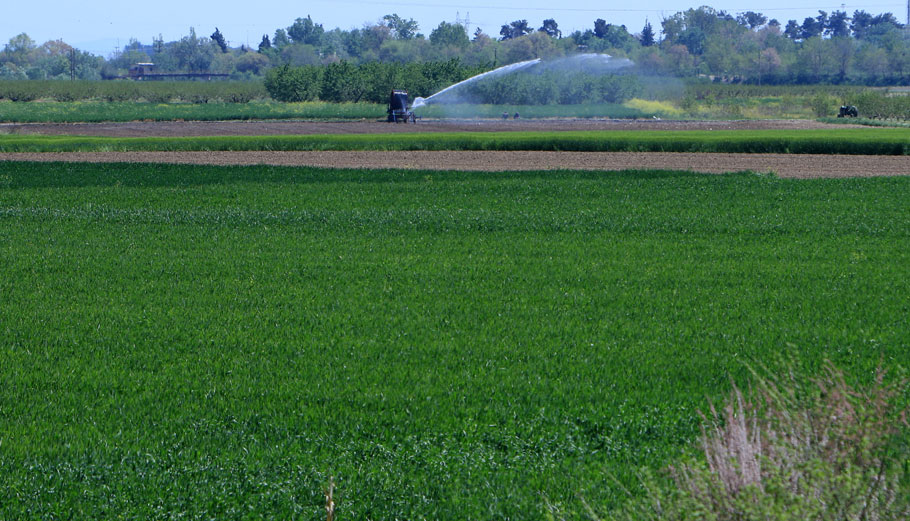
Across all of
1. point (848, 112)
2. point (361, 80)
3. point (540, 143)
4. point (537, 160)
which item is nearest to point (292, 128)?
point (540, 143)

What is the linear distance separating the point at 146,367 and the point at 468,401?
3.25m

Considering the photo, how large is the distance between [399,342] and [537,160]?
24.6m

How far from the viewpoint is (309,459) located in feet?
23.1

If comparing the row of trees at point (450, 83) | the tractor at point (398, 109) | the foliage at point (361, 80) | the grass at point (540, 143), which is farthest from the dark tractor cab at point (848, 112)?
the foliage at point (361, 80)

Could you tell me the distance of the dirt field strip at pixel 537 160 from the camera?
3083cm

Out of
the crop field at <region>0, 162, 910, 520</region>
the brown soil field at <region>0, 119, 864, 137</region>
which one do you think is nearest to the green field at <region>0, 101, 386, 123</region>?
the brown soil field at <region>0, 119, 864, 137</region>

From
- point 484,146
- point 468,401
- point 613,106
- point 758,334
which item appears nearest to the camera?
point 468,401

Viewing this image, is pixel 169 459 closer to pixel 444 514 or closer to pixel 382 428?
pixel 382 428

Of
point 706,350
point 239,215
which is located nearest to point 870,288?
point 706,350

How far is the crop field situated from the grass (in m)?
18.4

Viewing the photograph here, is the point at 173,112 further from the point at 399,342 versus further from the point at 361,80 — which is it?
the point at 399,342

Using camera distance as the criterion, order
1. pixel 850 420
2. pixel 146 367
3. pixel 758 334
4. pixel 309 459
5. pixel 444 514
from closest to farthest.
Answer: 1. pixel 850 420
2. pixel 444 514
3. pixel 309 459
4. pixel 146 367
5. pixel 758 334

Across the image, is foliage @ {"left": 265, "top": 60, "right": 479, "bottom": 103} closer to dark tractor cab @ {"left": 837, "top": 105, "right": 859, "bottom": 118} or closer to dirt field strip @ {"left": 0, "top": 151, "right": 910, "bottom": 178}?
dark tractor cab @ {"left": 837, "top": 105, "right": 859, "bottom": 118}

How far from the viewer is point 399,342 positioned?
1021 centimetres
